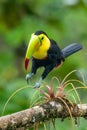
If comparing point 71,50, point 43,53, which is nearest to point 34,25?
point 71,50

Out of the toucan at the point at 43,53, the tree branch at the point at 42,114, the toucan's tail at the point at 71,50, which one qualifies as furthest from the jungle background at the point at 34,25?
the toucan at the point at 43,53

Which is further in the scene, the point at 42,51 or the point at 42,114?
the point at 42,114

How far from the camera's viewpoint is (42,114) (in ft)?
8.26

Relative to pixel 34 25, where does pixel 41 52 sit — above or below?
below

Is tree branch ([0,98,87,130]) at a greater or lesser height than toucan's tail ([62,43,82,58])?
lesser

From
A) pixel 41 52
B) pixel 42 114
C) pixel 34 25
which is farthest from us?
pixel 34 25

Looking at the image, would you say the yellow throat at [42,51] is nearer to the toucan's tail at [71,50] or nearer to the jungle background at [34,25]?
the toucan's tail at [71,50]

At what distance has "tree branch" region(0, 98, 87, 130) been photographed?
2.39m

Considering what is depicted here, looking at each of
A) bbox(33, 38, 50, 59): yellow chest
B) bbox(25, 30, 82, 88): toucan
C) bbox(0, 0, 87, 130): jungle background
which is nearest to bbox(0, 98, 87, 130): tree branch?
bbox(25, 30, 82, 88): toucan

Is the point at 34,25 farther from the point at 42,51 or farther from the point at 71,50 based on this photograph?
the point at 42,51

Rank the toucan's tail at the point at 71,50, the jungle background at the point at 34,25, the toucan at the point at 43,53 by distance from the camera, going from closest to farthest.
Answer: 1. the toucan at the point at 43,53
2. the toucan's tail at the point at 71,50
3. the jungle background at the point at 34,25

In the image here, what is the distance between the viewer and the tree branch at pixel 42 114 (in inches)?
94.3

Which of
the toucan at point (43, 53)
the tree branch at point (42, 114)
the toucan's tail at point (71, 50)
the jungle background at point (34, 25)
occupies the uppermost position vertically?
the jungle background at point (34, 25)

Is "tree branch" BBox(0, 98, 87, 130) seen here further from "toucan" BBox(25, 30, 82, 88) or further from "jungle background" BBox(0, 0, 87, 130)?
"jungle background" BBox(0, 0, 87, 130)
